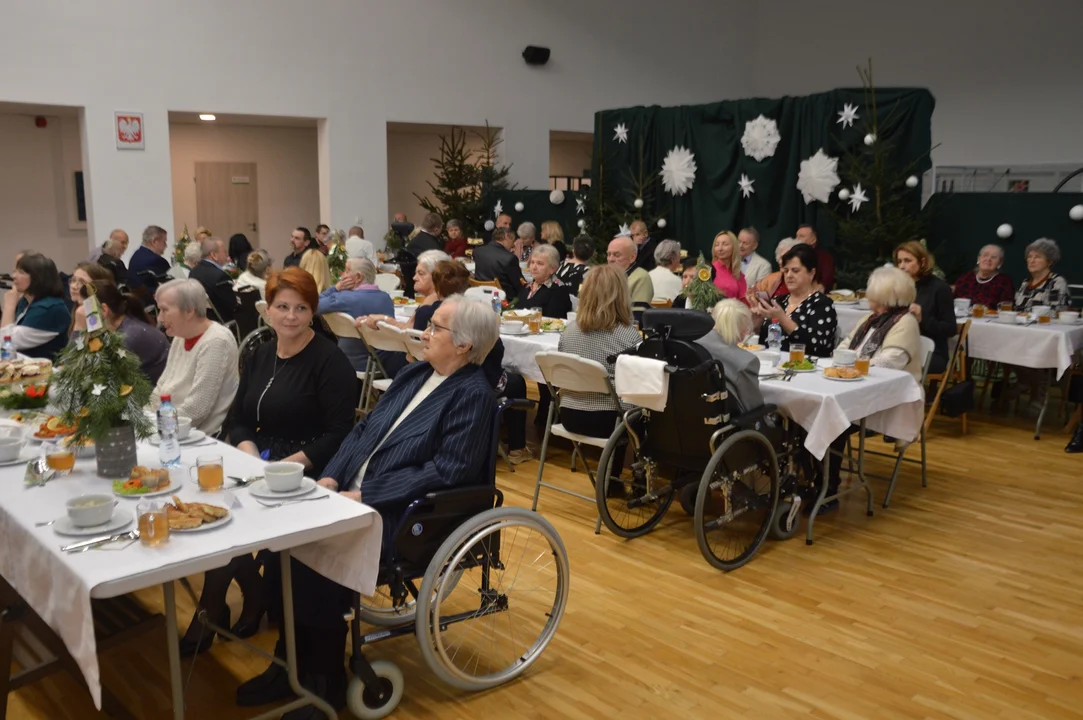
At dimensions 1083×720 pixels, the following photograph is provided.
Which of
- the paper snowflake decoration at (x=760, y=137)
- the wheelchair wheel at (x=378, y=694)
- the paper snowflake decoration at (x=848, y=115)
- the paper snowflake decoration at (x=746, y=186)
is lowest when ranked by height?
the wheelchair wheel at (x=378, y=694)

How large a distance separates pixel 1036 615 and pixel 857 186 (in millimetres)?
6295

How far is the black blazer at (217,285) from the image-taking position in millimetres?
7695

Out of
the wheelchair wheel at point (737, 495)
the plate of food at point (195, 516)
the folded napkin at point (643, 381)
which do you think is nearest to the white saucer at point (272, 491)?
the plate of food at point (195, 516)

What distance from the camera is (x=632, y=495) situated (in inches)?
180

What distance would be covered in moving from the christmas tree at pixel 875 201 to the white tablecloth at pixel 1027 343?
2.43 metres

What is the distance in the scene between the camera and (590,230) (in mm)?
12047

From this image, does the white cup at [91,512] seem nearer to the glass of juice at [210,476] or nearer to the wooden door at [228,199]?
the glass of juice at [210,476]

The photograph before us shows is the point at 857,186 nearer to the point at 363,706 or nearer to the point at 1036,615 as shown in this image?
the point at 1036,615

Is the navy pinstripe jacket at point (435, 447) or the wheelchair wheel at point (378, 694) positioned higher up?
the navy pinstripe jacket at point (435, 447)

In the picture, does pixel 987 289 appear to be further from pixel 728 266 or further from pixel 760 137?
pixel 760 137

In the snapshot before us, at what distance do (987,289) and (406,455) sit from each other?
603 cm

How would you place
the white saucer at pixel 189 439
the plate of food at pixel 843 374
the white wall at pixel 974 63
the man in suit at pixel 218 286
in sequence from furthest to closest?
1. the white wall at pixel 974 63
2. the man in suit at pixel 218 286
3. the plate of food at pixel 843 374
4. the white saucer at pixel 189 439

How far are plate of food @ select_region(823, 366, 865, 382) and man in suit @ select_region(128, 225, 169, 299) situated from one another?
22.1 ft

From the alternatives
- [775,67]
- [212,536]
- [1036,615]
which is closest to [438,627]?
[212,536]
